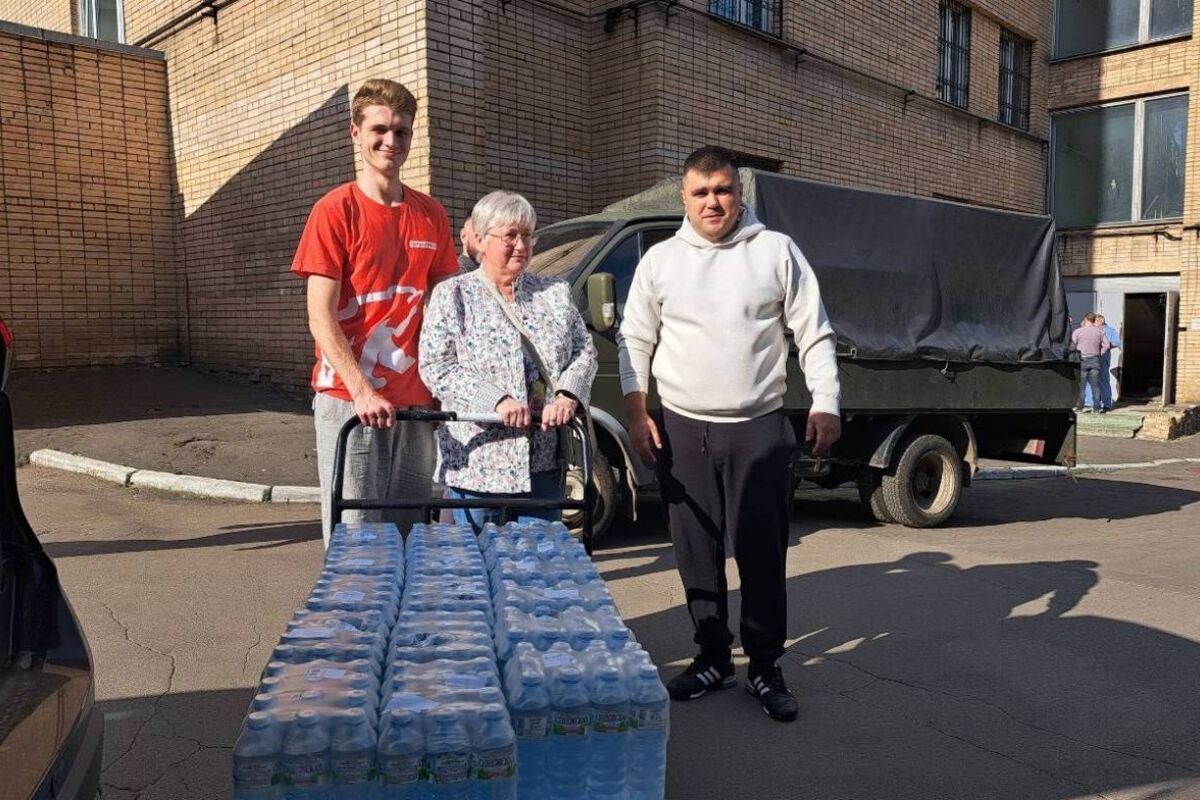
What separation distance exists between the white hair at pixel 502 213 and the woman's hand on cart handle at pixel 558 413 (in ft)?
1.99

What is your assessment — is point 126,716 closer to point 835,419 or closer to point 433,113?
point 835,419

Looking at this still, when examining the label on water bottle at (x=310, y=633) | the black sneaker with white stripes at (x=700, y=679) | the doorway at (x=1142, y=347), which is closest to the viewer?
the label on water bottle at (x=310, y=633)

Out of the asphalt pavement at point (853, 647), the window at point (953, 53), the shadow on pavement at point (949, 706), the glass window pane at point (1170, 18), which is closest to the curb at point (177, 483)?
the asphalt pavement at point (853, 647)

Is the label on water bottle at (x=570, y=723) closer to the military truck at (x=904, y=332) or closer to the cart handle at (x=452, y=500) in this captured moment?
the cart handle at (x=452, y=500)

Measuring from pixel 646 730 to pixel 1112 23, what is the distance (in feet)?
74.8

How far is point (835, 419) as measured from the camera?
11.4ft

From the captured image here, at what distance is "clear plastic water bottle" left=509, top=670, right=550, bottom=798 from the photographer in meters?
1.80

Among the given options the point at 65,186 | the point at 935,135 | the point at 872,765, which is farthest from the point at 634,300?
the point at 935,135

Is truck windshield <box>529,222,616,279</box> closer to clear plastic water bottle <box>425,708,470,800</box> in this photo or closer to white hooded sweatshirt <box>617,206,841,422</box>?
white hooded sweatshirt <box>617,206,841,422</box>

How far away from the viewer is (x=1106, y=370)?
17.8 metres

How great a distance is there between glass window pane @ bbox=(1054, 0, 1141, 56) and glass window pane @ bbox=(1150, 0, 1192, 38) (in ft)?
1.11

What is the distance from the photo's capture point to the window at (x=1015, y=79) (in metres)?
19.2

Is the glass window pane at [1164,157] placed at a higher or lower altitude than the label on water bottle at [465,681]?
higher

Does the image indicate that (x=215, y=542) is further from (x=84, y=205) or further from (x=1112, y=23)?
(x=1112, y=23)
